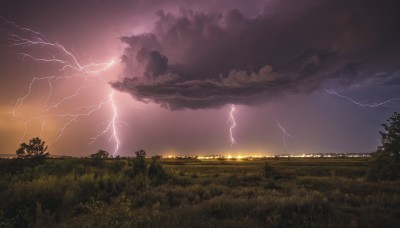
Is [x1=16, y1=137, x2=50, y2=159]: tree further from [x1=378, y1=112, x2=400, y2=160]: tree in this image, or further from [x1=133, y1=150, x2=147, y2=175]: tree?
[x1=378, y1=112, x2=400, y2=160]: tree

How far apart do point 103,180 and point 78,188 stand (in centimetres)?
286

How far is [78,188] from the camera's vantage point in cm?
1587

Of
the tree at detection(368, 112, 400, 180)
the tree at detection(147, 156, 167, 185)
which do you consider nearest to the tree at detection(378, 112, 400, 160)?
the tree at detection(368, 112, 400, 180)

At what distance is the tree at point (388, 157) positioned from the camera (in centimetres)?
2627

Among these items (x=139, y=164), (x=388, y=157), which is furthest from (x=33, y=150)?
(x=388, y=157)

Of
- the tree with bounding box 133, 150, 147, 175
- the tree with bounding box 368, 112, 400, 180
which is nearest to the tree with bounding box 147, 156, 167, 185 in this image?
the tree with bounding box 133, 150, 147, 175

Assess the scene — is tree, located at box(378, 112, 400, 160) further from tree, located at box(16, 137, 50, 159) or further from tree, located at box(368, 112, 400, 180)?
tree, located at box(16, 137, 50, 159)

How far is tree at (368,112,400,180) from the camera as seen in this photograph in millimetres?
26266

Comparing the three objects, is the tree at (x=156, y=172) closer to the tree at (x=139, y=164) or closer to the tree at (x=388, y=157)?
the tree at (x=139, y=164)

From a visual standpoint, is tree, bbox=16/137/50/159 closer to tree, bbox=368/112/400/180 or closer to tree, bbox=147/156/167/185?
tree, bbox=147/156/167/185

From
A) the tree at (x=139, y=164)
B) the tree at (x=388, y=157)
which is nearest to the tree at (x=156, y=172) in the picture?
the tree at (x=139, y=164)

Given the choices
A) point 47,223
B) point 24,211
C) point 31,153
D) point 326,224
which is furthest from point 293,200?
point 31,153

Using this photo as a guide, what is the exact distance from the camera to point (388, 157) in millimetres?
27047

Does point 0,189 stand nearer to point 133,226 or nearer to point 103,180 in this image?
point 103,180
